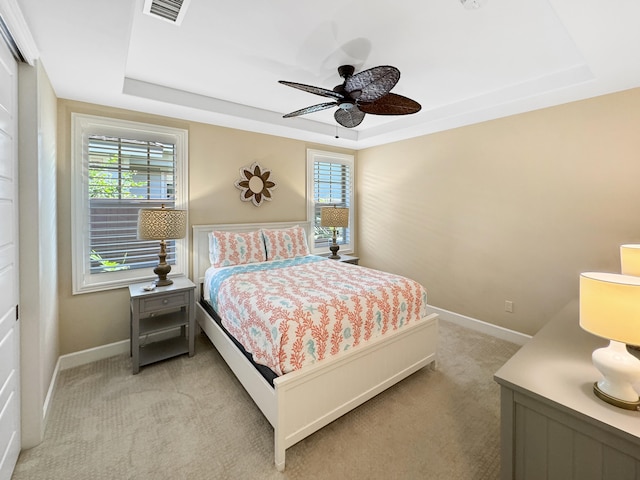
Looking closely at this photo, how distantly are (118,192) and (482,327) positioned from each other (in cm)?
428

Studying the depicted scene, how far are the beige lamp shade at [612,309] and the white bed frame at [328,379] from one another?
130 cm

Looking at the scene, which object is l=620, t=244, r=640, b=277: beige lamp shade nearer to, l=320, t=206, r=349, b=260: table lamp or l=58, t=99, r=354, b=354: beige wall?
l=320, t=206, r=349, b=260: table lamp

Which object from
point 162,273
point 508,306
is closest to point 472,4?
point 508,306

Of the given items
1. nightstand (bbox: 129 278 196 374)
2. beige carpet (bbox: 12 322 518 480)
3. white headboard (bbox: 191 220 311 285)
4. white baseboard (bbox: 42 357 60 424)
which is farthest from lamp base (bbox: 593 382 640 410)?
white headboard (bbox: 191 220 311 285)

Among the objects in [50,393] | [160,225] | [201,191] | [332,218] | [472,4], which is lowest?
[50,393]

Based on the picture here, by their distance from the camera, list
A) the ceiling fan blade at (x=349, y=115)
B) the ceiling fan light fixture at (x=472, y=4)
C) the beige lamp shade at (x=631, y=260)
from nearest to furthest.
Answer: the ceiling fan light fixture at (x=472, y=4), the beige lamp shade at (x=631, y=260), the ceiling fan blade at (x=349, y=115)

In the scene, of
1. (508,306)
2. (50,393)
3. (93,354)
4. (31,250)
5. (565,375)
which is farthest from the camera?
(508,306)

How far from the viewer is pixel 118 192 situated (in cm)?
292

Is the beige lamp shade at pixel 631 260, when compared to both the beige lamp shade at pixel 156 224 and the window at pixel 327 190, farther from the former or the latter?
the beige lamp shade at pixel 156 224

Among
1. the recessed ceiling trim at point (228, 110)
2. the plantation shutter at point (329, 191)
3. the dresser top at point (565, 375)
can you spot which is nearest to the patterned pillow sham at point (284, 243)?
the plantation shutter at point (329, 191)

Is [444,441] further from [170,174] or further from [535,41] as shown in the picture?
[170,174]

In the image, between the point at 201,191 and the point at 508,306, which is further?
the point at 201,191

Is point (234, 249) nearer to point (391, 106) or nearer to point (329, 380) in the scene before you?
point (329, 380)

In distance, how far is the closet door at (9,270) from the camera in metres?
1.46
